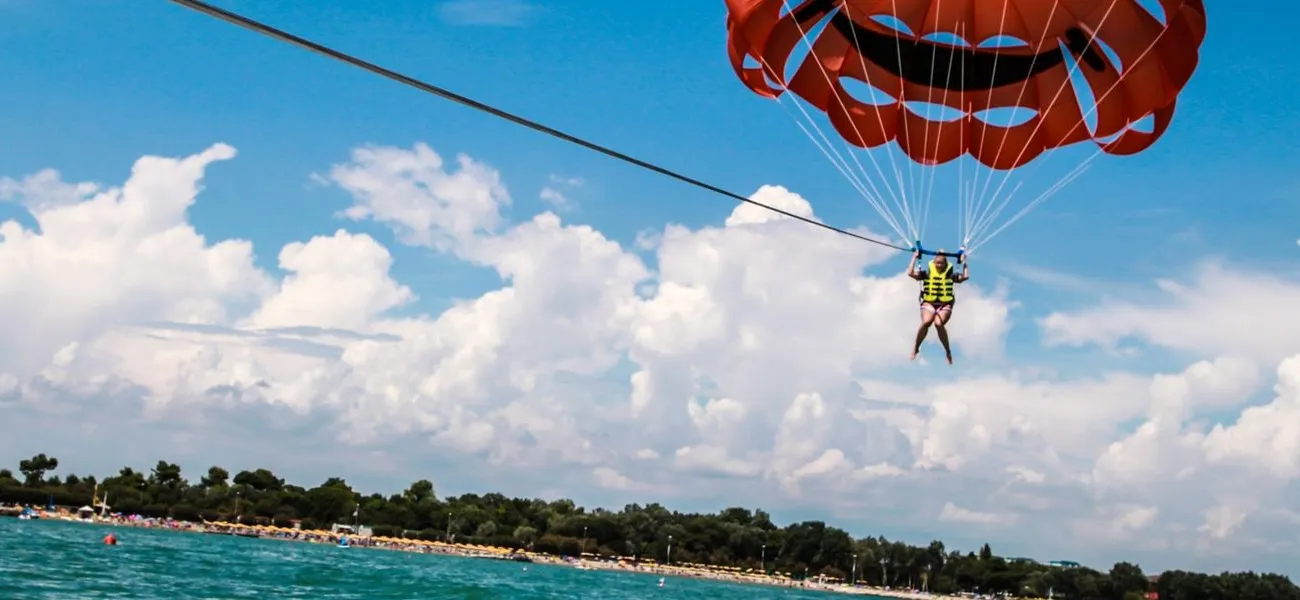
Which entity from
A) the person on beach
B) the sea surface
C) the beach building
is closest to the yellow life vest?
the person on beach

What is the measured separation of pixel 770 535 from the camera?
134m

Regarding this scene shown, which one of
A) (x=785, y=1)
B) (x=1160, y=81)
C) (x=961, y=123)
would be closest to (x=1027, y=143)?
(x=961, y=123)

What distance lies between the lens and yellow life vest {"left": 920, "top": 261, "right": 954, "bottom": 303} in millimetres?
13562

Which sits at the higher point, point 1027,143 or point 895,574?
point 1027,143

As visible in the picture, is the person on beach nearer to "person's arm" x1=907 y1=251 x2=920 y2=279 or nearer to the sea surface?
"person's arm" x1=907 y1=251 x2=920 y2=279

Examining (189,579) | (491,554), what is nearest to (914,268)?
(189,579)

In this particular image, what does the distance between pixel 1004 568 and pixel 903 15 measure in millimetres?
130949

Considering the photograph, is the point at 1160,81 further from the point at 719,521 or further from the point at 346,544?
the point at 719,521

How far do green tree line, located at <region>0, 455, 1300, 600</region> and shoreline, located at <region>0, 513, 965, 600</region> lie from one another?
2.10m

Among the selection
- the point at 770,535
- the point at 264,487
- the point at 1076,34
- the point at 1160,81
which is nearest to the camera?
the point at 1160,81

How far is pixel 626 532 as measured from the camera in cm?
12350

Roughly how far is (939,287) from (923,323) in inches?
17.4

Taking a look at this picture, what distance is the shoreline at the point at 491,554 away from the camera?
338 ft

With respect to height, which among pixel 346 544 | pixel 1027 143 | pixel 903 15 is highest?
pixel 903 15
